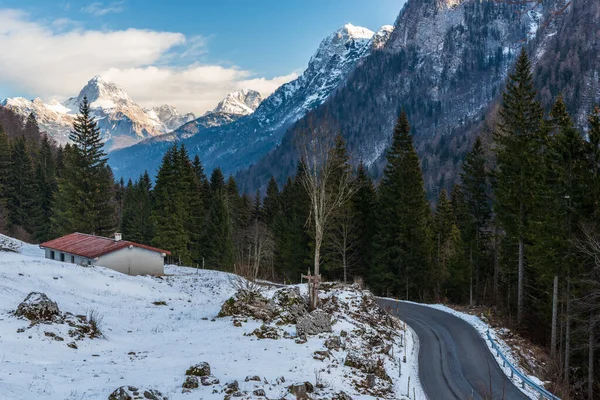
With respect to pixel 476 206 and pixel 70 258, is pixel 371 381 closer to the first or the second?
pixel 476 206

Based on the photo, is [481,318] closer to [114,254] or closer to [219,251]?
[114,254]

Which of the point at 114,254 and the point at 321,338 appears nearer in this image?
the point at 321,338

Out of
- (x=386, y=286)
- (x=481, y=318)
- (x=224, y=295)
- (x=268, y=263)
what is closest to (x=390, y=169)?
(x=386, y=286)

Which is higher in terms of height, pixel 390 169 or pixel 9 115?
pixel 9 115

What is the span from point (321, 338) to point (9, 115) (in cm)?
14496

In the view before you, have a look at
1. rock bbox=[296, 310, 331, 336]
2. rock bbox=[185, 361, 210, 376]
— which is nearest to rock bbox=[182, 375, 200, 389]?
rock bbox=[185, 361, 210, 376]

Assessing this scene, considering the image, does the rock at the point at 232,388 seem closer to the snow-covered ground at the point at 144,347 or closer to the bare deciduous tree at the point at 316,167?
the snow-covered ground at the point at 144,347

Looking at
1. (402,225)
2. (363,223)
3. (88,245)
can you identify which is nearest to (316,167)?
(402,225)

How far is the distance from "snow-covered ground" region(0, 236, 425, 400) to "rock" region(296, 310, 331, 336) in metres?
0.49

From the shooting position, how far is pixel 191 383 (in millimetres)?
13656

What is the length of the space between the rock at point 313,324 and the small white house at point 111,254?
85.7 feet

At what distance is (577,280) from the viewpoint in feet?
76.0

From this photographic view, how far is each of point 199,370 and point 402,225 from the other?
1307 inches

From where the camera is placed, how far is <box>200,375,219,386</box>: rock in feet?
45.9
